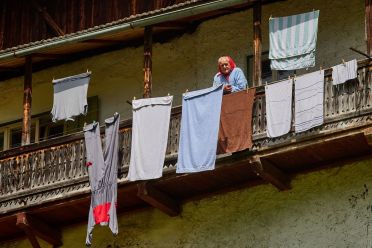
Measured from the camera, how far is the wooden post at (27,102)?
31719mm

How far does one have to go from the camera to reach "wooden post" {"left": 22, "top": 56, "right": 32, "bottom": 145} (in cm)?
3172

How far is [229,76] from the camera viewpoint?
2964cm

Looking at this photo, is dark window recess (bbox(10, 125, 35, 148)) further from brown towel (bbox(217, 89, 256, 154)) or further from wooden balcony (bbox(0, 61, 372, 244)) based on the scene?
brown towel (bbox(217, 89, 256, 154))

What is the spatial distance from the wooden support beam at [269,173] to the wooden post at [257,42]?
151 centimetres

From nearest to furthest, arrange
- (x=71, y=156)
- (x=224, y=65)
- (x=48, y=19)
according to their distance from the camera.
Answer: (x=224, y=65) < (x=71, y=156) < (x=48, y=19)

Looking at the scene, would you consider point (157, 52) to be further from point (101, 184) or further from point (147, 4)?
point (101, 184)

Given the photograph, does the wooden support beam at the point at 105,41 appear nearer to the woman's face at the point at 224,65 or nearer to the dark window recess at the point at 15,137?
the dark window recess at the point at 15,137

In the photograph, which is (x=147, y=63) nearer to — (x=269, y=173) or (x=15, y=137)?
(x=269, y=173)

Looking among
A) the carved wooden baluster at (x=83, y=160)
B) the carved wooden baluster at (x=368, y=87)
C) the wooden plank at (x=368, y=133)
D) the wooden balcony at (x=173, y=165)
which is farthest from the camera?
the carved wooden baluster at (x=83, y=160)

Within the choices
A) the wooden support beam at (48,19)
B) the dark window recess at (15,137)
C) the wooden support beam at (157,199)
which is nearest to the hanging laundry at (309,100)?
the wooden support beam at (157,199)

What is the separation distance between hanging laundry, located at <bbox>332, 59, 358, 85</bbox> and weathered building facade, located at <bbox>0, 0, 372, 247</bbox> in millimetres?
142

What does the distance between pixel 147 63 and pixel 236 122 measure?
8.46ft

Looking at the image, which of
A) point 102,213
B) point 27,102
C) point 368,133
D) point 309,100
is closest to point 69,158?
point 102,213

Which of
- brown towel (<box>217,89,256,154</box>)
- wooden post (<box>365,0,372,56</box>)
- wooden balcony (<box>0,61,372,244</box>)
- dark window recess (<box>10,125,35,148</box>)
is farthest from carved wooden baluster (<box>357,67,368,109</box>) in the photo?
dark window recess (<box>10,125,35,148</box>)
